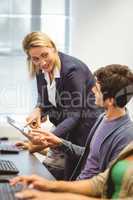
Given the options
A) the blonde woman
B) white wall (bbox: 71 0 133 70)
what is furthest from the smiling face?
white wall (bbox: 71 0 133 70)

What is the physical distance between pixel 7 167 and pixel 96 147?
0.50 metres

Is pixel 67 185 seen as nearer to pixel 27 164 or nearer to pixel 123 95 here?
pixel 123 95

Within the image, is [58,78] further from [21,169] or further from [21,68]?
[21,68]

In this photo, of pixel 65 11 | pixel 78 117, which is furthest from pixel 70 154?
pixel 65 11

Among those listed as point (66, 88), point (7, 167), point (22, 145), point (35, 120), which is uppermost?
point (66, 88)

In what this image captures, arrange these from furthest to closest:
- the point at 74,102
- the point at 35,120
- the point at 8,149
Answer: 1. the point at 35,120
2. the point at 8,149
3. the point at 74,102

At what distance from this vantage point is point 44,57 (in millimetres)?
2797

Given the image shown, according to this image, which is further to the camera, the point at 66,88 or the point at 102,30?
the point at 102,30

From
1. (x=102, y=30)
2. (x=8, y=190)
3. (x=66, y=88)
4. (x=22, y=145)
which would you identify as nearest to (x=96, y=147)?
(x=8, y=190)

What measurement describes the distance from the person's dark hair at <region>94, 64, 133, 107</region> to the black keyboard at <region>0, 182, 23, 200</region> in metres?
0.67

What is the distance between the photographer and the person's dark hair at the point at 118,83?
2057 mm

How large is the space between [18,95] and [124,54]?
119 centimetres

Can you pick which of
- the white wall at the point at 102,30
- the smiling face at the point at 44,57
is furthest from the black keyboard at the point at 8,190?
the white wall at the point at 102,30

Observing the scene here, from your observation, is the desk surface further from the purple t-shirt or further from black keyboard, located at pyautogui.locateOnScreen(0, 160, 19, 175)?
the purple t-shirt
